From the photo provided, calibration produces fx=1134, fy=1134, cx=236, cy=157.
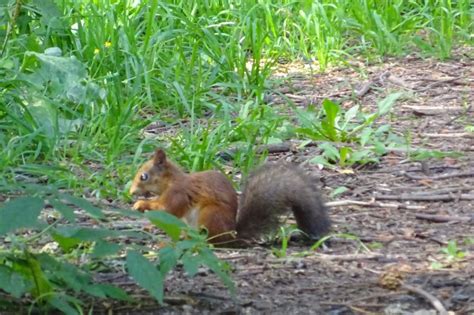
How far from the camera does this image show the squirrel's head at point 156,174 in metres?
4.84

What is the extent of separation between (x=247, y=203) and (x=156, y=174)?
1.44 feet

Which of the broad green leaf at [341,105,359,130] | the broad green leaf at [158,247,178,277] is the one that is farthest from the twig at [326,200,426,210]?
the broad green leaf at [158,247,178,277]

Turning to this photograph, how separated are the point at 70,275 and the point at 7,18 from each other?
317cm

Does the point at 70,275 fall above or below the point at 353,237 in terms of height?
above

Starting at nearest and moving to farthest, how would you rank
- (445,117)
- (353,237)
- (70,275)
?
1. (70,275)
2. (353,237)
3. (445,117)

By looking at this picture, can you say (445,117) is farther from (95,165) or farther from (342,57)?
(95,165)

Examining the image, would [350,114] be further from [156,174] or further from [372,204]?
[156,174]

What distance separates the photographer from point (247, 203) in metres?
4.71

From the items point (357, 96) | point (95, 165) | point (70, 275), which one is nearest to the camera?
point (70, 275)

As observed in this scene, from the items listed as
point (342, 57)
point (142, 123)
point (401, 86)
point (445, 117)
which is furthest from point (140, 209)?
point (342, 57)

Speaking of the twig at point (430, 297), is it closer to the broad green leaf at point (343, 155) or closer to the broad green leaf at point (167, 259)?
the broad green leaf at point (167, 259)

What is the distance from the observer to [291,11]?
28.3ft

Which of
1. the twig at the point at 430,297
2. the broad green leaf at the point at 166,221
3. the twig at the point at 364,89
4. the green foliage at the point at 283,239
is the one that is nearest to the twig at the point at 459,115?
the twig at the point at 364,89

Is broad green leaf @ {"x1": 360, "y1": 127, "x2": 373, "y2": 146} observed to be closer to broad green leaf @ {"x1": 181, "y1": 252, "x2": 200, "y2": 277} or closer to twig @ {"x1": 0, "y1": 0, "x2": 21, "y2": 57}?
twig @ {"x1": 0, "y1": 0, "x2": 21, "y2": 57}
